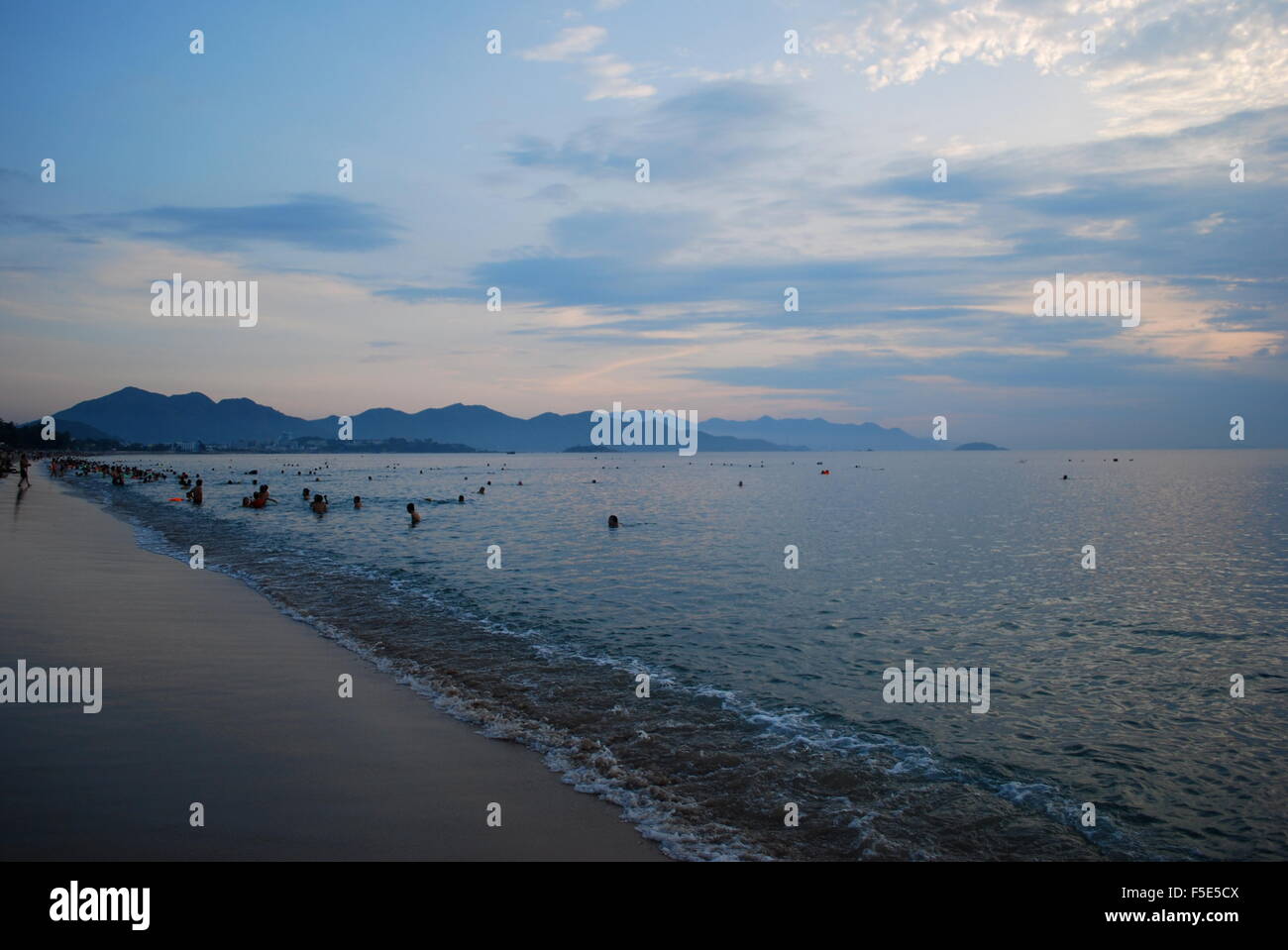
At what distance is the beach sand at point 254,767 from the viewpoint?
7.17 meters

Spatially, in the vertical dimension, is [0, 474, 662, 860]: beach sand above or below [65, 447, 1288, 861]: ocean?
above

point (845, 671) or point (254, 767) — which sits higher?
point (254, 767)

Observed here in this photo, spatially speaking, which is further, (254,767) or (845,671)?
(845,671)

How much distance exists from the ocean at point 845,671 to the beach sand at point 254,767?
947 mm

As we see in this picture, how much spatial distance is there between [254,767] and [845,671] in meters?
11.3

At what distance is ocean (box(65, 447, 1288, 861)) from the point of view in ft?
29.0

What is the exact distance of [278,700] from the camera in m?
11.7

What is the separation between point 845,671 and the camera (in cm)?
1546

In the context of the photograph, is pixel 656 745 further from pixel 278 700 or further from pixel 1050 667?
pixel 1050 667

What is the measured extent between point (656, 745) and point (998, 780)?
480 centimetres

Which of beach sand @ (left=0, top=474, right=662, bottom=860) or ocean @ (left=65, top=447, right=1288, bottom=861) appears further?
ocean @ (left=65, top=447, right=1288, bottom=861)

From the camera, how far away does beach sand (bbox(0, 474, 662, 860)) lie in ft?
23.5

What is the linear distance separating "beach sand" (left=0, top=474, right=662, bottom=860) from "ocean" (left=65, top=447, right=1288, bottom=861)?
947 mm
